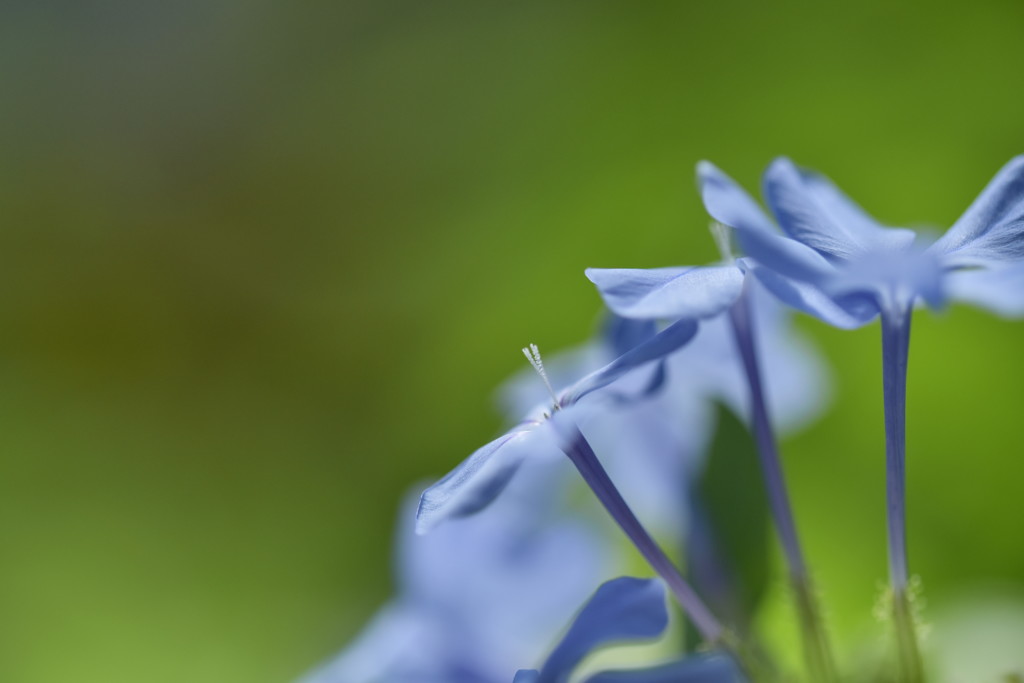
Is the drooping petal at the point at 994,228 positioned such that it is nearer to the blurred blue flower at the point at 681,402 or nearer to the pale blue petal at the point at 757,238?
the pale blue petal at the point at 757,238

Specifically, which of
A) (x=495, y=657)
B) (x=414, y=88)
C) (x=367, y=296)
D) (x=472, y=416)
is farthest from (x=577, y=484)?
(x=414, y=88)

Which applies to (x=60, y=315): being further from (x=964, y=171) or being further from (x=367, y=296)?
(x=964, y=171)

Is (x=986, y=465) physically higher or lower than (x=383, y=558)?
lower

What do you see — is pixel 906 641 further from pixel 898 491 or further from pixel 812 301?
pixel 812 301

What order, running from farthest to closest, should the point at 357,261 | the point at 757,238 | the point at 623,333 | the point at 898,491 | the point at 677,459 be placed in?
the point at 357,261 → the point at 677,459 → the point at 623,333 → the point at 898,491 → the point at 757,238

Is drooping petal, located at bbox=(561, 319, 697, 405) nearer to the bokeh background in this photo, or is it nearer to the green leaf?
the green leaf

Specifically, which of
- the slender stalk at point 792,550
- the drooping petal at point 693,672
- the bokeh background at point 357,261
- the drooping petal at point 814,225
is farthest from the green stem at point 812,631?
the bokeh background at point 357,261

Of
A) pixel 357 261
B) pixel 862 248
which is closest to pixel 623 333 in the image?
pixel 862 248
